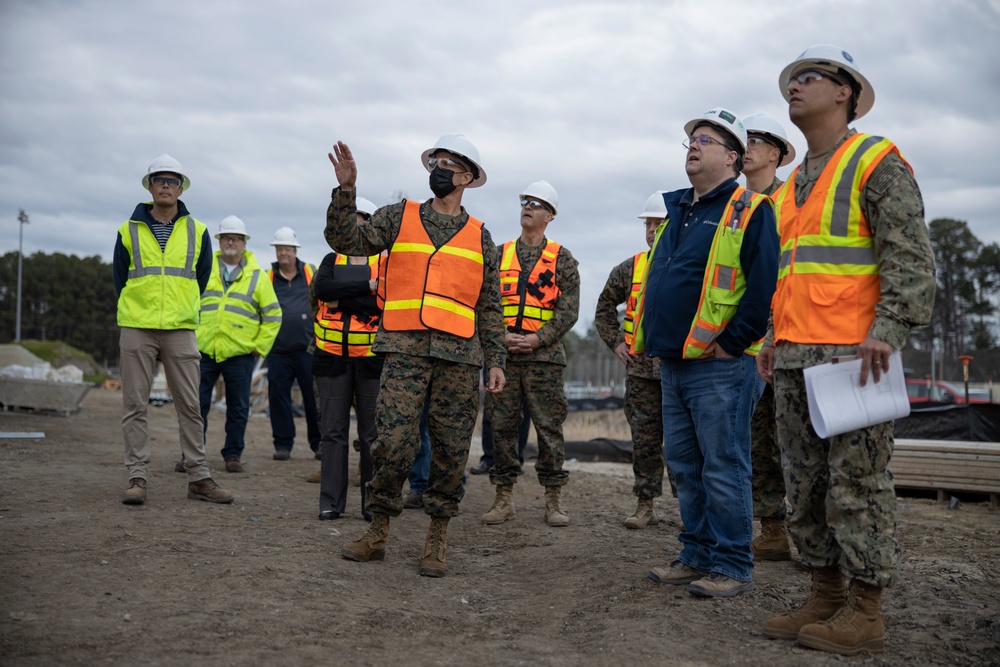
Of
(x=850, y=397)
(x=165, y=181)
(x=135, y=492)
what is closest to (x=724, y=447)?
(x=850, y=397)

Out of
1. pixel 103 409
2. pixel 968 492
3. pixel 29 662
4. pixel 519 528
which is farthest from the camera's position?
pixel 103 409

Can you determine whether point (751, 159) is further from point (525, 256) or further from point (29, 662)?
point (29, 662)

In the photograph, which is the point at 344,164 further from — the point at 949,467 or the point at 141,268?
the point at 949,467

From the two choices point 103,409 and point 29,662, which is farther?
point 103,409

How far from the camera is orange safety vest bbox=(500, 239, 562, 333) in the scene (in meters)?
7.07

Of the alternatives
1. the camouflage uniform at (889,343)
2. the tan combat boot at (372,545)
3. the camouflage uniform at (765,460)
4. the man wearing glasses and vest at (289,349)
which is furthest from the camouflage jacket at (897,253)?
the man wearing glasses and vest at (289,349)

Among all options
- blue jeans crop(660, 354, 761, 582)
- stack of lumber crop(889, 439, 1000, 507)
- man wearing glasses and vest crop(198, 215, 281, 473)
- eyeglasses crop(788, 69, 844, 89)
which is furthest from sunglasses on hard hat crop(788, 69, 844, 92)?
man wearing glasses and vest crop(198, 215, 281, 473)

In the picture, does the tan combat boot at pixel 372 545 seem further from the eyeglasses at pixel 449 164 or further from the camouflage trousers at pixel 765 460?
the camouflage trousers at pixel 765 460

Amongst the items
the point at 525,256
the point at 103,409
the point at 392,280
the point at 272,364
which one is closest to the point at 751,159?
the point at 525,256

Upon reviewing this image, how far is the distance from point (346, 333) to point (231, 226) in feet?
11.8

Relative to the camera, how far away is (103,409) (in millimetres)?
16375

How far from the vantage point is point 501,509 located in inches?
276

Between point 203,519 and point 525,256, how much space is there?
3.30 metres

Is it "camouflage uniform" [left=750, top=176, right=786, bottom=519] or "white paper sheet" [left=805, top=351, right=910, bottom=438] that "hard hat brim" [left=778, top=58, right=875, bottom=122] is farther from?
"camouflage uniform" [left=750, top=176, right=786, bottom=519]
